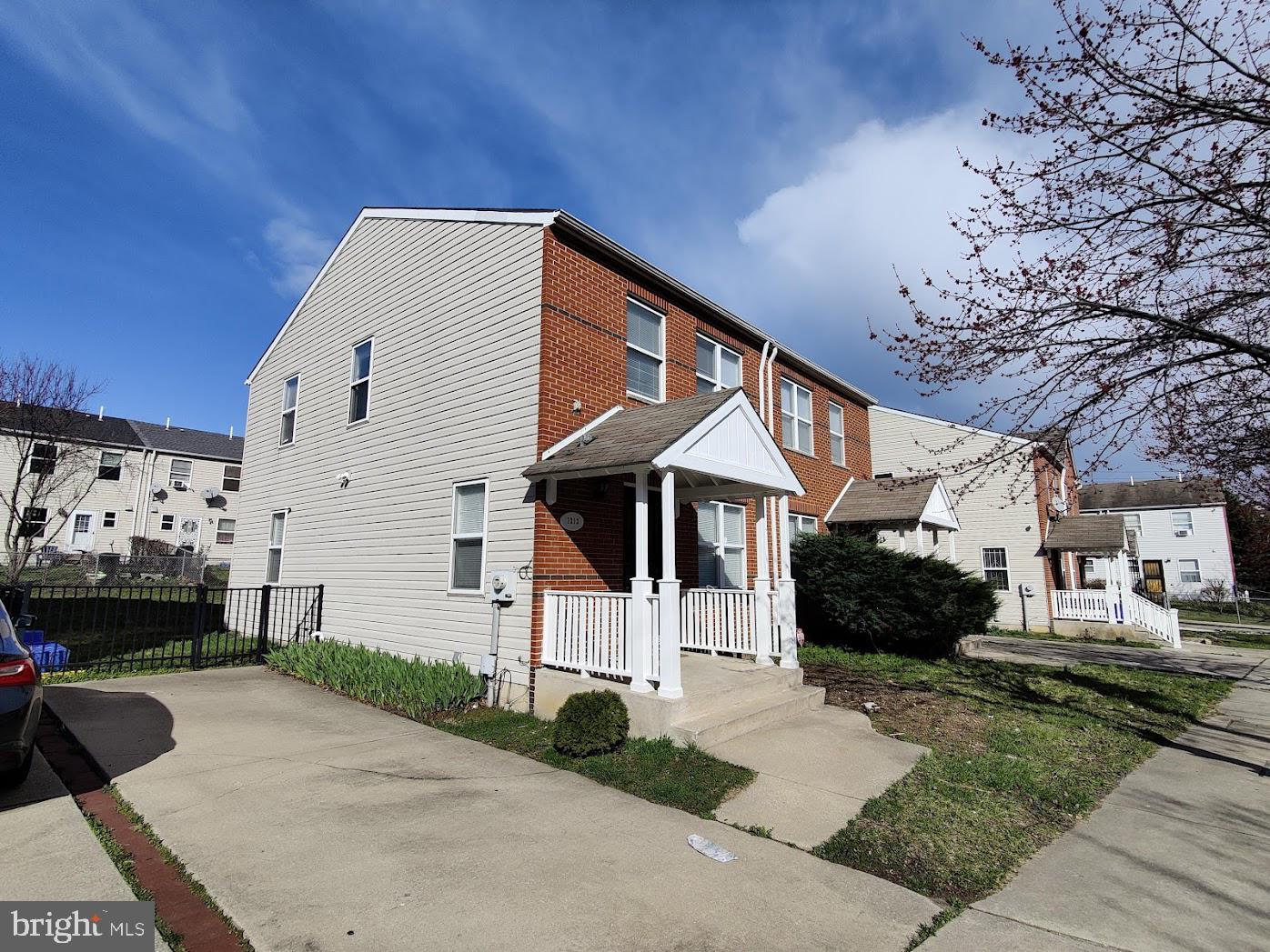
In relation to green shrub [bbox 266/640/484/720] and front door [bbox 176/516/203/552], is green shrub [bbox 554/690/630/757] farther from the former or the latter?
front door [bbox 176/516/203/552]

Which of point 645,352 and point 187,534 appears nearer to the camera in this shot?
point 645,352

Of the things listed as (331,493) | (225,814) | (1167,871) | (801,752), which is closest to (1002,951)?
(1167,871)

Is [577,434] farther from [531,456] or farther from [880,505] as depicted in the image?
[880,505]

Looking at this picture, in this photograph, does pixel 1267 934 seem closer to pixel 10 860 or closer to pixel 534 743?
pixel 534 743

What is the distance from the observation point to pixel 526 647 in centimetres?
799

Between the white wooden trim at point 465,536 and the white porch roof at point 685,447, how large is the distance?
1.25 metres

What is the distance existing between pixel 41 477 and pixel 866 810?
2339 centimetres

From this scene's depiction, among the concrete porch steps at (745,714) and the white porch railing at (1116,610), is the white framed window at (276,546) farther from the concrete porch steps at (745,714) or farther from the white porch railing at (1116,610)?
the white porch railing at (1116,610)

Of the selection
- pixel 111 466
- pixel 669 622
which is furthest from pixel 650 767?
pixel 111 466

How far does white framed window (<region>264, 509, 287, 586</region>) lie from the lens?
1342 centimetres

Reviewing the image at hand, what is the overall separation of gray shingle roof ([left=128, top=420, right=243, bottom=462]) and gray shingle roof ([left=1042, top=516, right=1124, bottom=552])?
34.2 m

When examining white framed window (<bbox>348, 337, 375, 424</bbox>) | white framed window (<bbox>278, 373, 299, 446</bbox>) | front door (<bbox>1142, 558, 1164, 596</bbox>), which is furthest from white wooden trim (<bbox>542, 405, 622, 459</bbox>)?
front door (<bbox>1142, 558, 1164, 596</bbox>)

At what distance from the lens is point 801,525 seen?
14.4m

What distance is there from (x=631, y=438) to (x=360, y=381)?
6513mm
